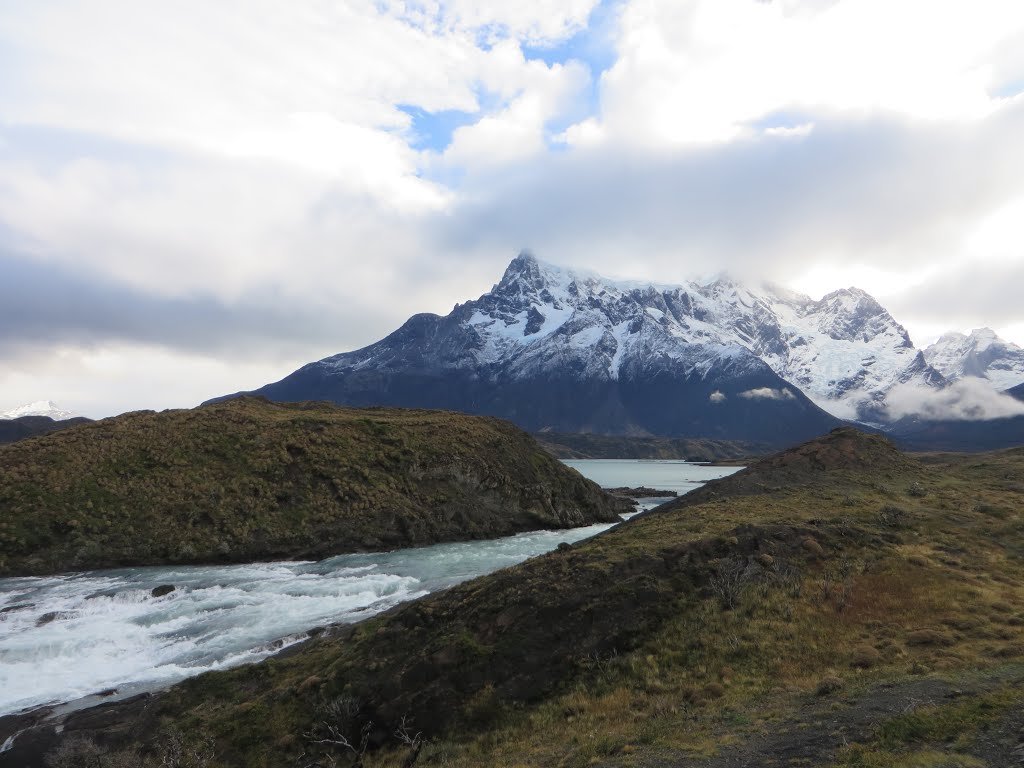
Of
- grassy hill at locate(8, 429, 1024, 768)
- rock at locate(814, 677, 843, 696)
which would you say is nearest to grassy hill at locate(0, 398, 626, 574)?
grassy hill at locate(8, 429, 1024, 768)

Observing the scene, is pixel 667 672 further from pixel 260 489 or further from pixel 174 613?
pixel 260 489

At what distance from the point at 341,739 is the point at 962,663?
66.6 ft

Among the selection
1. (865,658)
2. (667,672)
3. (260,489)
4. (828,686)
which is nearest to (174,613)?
(260,489)

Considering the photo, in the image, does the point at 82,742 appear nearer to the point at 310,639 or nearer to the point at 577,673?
the point at 310,639

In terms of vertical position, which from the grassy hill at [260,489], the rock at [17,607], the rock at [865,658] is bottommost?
the rock at [17,607]

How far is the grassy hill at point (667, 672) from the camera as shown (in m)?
14.7

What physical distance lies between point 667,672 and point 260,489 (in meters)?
53.0

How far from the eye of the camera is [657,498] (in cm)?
12025

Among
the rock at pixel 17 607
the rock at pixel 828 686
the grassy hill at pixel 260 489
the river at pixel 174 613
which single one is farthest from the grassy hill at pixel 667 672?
the grassy hill at pixel 260 489

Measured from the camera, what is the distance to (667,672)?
2048 centimetres

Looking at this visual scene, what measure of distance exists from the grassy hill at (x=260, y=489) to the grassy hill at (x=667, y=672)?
3178cm

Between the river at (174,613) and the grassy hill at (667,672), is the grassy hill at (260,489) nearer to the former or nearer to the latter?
the river at (174,613)

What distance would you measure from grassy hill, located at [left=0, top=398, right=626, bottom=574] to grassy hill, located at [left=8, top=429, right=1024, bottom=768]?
104 feet

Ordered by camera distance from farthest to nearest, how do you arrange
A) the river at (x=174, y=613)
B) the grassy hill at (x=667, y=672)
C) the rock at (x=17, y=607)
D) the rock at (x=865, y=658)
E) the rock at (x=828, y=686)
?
the rock at (x=17, y=607)
the river at (x=174, y=613)
the rock at (x=865, y=658)
the rock at (x=828, y=686)
the grassy hill at (x=667, y=672)
